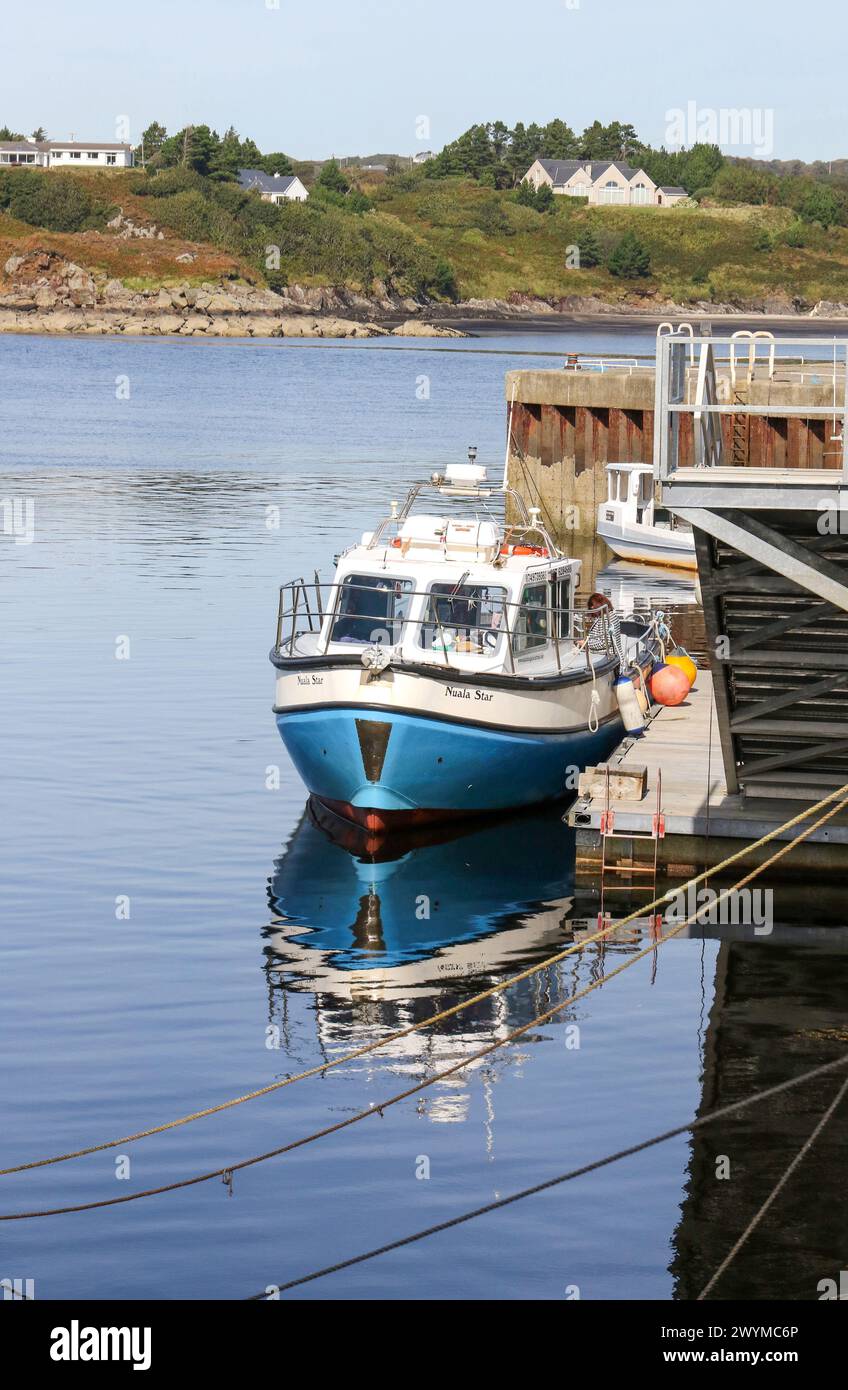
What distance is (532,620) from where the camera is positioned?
23562 mm

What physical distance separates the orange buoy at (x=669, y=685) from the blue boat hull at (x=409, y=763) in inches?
89.0

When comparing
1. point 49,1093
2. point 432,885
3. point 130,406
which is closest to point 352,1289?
point 49,1093

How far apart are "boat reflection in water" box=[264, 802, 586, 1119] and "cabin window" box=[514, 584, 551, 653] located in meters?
2.20

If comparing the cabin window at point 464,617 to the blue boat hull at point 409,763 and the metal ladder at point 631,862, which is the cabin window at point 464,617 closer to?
the blue boat hull at point 409,763

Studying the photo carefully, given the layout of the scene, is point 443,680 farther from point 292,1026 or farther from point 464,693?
point 292,1026

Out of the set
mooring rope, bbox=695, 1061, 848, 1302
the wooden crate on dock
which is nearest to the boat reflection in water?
the wooden crate on dock

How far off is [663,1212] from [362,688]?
9.92 m

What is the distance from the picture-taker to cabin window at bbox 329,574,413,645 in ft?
75.5

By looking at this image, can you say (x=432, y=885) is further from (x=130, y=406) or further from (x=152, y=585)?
(x=130, y=406)

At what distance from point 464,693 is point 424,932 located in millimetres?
3298

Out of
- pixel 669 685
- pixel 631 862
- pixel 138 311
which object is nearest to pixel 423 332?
pixel 138 311

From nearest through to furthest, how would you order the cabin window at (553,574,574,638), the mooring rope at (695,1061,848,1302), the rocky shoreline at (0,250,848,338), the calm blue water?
1. the mooring rope at (695,1061,848,1302)
2. the calm blue water
3. the cabin window at (553,574,574,638)
4. the rocky shoreline at (0,250,848,338)

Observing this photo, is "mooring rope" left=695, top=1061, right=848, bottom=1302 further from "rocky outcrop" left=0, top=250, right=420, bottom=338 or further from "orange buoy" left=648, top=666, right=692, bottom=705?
"rocky outcrop" left=0, top=250, right=420, bottom=338

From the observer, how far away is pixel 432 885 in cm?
2159
